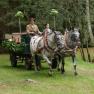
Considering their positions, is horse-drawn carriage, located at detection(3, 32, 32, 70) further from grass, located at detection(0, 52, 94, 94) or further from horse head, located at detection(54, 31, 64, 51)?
horse head, located at detection(54, 31, 64, 51)

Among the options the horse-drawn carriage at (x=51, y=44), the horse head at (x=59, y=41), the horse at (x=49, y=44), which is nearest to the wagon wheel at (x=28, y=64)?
the horse-drawn carriage at (x=51, y=44)

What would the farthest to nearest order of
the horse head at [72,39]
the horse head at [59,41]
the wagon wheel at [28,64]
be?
the wagon wheel at [28,64]
the horse head at [72,39]
the horse head at [59,41]

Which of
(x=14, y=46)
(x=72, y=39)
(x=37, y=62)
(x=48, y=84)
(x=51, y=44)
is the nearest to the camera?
(x=48, y=84)

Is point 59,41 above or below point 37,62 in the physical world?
above

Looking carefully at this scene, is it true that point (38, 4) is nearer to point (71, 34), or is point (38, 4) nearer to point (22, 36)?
point (22, 36)

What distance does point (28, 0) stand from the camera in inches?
1209

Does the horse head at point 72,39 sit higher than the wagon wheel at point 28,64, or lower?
higher

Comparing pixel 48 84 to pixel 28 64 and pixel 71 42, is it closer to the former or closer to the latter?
pixel 71 42

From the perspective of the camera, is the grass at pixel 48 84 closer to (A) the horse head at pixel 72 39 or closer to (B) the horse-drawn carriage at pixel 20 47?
(A) the horse head at pixel 72 39

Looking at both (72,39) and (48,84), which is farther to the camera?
(72,39)

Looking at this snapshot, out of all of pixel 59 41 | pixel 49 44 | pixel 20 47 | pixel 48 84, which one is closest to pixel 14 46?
pixel 20 47

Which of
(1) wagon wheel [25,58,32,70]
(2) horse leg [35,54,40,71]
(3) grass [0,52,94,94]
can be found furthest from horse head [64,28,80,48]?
(1) wagon wheel [25,58,32,70]

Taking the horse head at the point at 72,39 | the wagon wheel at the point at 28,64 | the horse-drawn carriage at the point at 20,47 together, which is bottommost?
the wagon wheel at the point at 28,64

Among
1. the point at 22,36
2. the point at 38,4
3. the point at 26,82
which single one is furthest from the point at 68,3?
the point at 26,82
